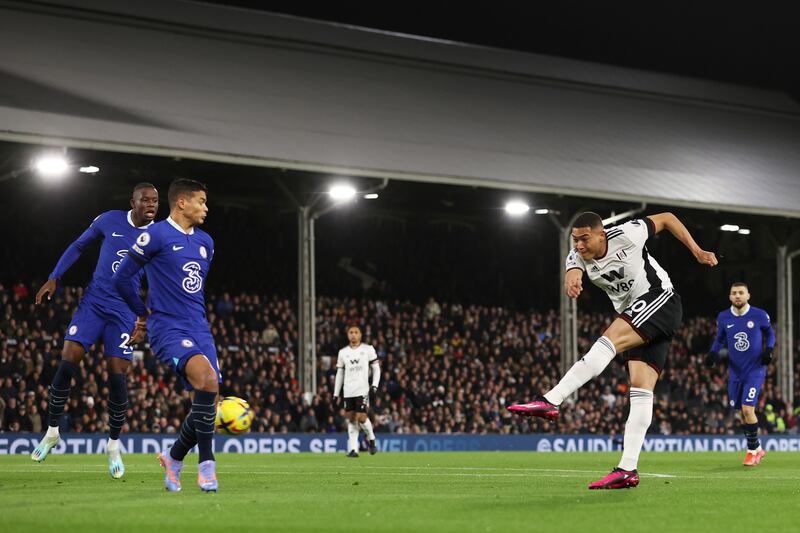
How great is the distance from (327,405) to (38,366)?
23.4ft

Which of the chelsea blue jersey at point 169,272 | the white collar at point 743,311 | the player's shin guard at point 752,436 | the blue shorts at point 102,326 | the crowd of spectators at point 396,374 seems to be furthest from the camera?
the crowd of spectators at point 396,374

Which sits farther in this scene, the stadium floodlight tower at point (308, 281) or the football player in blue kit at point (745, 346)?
the stadium floodlight tower at point (308, 281)

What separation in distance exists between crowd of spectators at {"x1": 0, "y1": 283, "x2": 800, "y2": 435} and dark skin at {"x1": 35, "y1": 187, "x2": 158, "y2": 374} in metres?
14.1

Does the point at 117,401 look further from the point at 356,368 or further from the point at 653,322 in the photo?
the point at 356,368

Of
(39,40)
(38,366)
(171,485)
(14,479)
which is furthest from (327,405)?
(171,485)

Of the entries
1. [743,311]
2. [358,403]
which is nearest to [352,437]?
[358,403]

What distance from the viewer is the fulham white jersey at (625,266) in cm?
1094

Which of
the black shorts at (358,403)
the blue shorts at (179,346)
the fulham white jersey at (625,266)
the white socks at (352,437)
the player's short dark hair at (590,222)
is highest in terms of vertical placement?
the player's short dark hair at (590,222)

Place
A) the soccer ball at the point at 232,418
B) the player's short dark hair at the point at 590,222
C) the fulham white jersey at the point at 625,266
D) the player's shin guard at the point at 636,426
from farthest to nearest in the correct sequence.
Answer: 1. the soccer ball at the point at 232,418
2. the fulham white jersey at the point at 625,266
3. the player's short dark hair at the point at 590,222
4. the player's shin guard at the point at 636,426

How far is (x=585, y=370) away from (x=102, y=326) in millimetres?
5373

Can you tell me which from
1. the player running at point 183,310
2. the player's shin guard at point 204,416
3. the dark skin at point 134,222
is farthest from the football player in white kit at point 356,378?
the player's shin guard at point 204,416

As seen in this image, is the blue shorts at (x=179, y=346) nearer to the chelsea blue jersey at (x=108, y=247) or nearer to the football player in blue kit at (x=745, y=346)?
the chelsea blue jersey at (x=108, y=247)

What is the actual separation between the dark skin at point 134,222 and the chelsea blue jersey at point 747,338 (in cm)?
986

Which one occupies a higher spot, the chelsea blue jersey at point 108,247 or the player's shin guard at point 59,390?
the chelsea blue jersey at point 108,247
